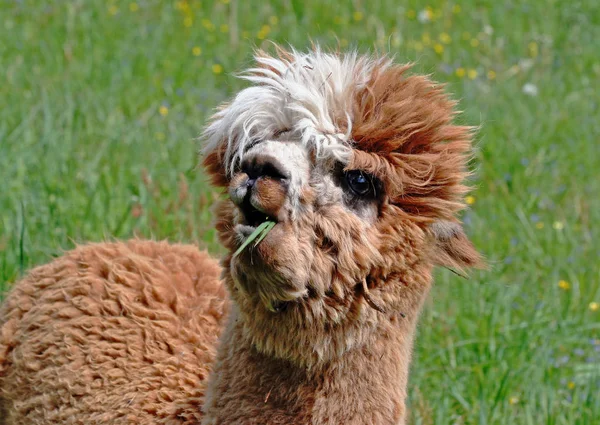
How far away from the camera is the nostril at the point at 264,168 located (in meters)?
2.59

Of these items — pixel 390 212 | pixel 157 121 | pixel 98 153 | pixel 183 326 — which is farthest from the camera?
pixel 157 121

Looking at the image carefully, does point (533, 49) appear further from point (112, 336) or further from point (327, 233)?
point (327, 233)

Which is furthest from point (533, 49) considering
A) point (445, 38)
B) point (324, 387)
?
point (324, 387)

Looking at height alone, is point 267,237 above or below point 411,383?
above

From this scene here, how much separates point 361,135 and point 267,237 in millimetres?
421

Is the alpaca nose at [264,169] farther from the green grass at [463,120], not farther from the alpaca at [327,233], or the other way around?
the green grass at [463,120]

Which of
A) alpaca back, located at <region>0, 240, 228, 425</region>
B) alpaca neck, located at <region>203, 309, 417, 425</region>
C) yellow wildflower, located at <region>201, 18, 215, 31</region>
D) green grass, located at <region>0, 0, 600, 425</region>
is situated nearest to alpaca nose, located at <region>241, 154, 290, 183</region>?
alpaca neck, located at <region>203, 309, 417, 425</region>

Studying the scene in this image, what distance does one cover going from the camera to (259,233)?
8.55ft

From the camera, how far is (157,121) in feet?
21.5

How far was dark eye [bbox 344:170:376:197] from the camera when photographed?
8.98 feet

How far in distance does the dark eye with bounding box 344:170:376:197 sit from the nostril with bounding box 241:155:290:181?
213mm

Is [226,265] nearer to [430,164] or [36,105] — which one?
[430,164]

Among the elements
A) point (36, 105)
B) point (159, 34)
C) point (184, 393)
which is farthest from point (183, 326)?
point (159, 34)

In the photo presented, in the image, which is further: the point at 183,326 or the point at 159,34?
the point at 159,34
